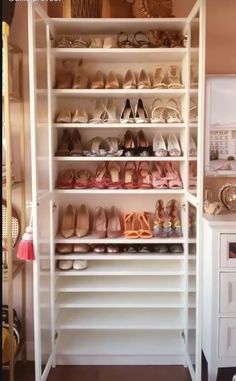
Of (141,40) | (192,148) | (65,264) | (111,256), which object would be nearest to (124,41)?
(141,40)

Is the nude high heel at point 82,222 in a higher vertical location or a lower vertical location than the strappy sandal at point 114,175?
lower

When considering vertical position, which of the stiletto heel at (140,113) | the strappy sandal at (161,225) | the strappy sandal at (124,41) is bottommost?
the strappy sandal at (161,225)

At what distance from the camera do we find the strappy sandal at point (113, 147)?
2.34m

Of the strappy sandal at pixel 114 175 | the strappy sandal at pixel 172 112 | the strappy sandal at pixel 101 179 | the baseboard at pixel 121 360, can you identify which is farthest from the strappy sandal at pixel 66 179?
the baseboard at pixel 121 360

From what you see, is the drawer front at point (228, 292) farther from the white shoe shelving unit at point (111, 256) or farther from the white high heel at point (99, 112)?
the white high heel at point (99, 112)

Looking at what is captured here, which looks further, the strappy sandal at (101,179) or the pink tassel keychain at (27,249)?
the strappy sandal at (101,179)

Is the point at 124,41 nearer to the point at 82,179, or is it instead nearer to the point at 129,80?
the point at 129,80

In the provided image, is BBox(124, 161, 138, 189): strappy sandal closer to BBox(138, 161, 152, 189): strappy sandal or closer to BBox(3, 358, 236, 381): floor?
BBox(138, 161, 152, 189): strappy sandal

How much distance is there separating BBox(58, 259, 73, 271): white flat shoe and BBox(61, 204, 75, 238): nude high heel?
0.16m

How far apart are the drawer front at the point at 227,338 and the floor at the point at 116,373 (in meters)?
0.25

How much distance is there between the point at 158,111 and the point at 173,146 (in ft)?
0.79

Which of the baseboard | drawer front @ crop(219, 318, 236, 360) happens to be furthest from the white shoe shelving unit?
drawer front @ crop(219, 318, 236, 360)

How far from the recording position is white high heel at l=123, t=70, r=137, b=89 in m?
2.29

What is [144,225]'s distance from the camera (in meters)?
2.43
